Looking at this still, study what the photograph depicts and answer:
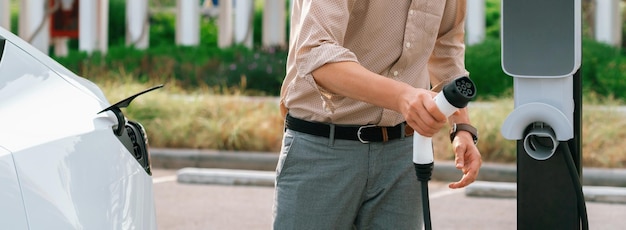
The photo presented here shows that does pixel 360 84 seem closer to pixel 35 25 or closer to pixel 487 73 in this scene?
pixel 487 73

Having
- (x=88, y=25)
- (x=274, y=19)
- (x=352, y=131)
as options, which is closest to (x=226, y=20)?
(x=274, y=19)

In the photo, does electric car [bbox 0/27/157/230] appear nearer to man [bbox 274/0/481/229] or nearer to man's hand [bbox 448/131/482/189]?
man [bbox 274/0/481/229]

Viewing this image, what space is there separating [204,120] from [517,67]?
10.1m

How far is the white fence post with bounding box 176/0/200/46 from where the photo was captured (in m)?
20.6

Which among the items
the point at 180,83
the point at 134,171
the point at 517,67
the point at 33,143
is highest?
the point at 517,67

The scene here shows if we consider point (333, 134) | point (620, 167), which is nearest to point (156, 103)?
point (620, 167)

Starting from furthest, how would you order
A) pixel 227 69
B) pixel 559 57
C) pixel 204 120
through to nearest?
pixel 227 69 < pixel 204 120 < pixel 559 57

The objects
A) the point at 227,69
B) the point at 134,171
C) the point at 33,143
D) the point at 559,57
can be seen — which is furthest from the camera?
the point at 227,69

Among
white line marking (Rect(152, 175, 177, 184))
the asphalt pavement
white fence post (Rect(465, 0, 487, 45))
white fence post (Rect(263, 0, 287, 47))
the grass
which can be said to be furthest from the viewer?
white fence post (Rect(263, 0, 287, 47))

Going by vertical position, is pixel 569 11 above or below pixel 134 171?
above

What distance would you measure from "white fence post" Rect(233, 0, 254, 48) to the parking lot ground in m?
11.5

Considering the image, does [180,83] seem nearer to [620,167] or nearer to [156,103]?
[156,103]

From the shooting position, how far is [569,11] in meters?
2.28

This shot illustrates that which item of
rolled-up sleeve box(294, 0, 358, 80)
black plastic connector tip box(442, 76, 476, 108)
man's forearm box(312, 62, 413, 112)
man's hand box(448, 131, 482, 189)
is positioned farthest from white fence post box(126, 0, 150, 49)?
black plastic connector tip box(442, 76, 476, 108)
